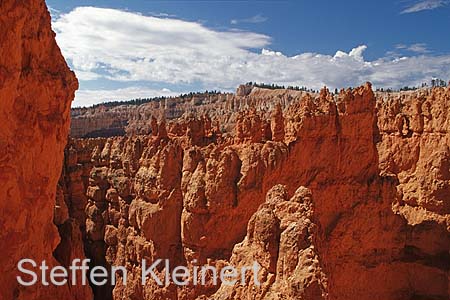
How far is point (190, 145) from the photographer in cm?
1873

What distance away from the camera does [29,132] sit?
767 centimetres

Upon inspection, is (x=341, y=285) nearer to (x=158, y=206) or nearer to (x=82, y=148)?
(x=158, y=206)

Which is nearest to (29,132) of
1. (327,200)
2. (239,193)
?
(239,193)

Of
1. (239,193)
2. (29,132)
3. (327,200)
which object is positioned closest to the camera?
(29,132)

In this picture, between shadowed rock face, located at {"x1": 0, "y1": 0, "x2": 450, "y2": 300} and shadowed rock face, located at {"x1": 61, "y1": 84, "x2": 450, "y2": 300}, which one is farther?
shadowed rock face, located at {"x1": 61, "y1": 84, "x2": 450, "y2": 300}

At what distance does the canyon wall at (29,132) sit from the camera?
274 inches

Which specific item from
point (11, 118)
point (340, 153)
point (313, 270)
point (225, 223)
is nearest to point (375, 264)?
point (340, 153)

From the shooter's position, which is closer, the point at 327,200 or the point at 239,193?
the point at 239,193

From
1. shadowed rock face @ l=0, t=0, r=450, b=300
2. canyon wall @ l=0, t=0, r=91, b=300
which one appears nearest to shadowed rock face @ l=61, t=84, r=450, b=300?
shadowed rock face @ l=0, t=0, r=450, b=300

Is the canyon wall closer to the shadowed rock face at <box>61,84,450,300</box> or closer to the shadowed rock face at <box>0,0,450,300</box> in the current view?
the shadowed rock face at <box>0,0,450,300</box>

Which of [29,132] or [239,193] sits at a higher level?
[29,132]

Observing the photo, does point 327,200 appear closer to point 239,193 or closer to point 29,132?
point 239,193

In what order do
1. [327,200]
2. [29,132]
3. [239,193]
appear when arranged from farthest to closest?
[327,200]
[239,193]
[29,132]

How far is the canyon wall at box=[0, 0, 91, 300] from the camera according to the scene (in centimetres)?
696
